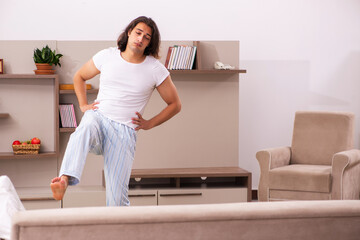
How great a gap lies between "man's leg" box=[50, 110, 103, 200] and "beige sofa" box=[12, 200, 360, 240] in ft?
3.57

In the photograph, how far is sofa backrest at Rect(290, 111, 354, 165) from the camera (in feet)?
15.6

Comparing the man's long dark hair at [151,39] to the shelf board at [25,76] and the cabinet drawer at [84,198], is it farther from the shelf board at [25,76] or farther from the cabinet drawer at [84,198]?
the cabinet drawer at [84,198]

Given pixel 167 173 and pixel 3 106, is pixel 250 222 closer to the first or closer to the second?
pixel 167 173

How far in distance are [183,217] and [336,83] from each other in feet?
16.4

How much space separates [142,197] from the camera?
177 inches

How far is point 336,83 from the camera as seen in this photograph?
5734mm

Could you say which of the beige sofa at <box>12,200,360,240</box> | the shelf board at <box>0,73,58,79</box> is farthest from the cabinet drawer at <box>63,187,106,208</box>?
the beige sofa at <box>12,200,360,240</box>

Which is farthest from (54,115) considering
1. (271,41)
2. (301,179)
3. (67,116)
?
(271,41)

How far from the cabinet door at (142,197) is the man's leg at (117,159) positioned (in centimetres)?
172

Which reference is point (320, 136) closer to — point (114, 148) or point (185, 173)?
point (185, 173)

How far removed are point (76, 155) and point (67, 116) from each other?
247 centimetres

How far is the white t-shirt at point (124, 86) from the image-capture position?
9.07 feet

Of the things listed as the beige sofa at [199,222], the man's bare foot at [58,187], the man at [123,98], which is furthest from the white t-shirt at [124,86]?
the beige sofa at [199,222]

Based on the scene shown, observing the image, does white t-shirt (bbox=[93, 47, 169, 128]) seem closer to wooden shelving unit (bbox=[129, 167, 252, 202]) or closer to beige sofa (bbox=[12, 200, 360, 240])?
beige sofa (bbox=[12, 200, 360, 240])
